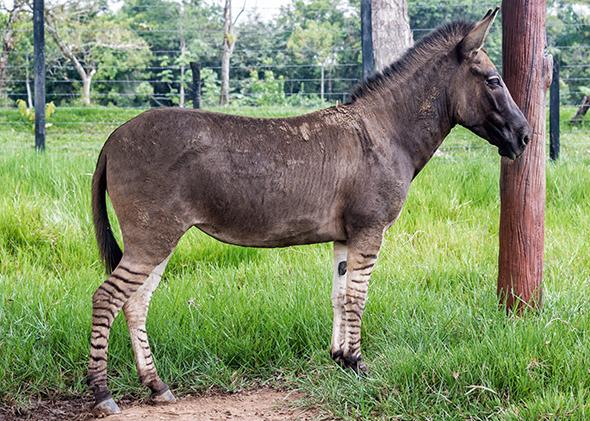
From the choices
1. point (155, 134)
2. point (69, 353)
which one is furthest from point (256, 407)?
point (155, 134)

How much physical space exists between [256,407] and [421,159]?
180 cm

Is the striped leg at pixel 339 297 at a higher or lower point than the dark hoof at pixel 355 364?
higher

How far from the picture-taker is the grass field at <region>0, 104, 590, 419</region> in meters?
4.04

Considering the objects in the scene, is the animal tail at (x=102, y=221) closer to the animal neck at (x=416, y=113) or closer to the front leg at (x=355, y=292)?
the front leg at (x=355, y=292)

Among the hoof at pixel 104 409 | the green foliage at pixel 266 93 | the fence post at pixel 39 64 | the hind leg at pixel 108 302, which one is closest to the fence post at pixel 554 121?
the fence post at pixel 39 64

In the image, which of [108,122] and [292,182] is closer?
[292,182]

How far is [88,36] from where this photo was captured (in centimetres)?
2456

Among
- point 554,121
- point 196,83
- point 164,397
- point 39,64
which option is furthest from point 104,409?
point 554,121

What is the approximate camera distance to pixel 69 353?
15.7ft

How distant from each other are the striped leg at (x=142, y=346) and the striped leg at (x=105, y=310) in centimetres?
24

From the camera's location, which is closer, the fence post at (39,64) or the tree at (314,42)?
the fence post at (39,64)

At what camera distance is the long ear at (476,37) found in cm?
438

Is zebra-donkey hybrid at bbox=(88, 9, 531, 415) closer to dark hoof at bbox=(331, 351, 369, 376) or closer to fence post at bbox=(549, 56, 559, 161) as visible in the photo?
dark hoof at bbox=(331, 351, 369, 376)

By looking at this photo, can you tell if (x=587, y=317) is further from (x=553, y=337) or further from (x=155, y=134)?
(x=155, y=134)
